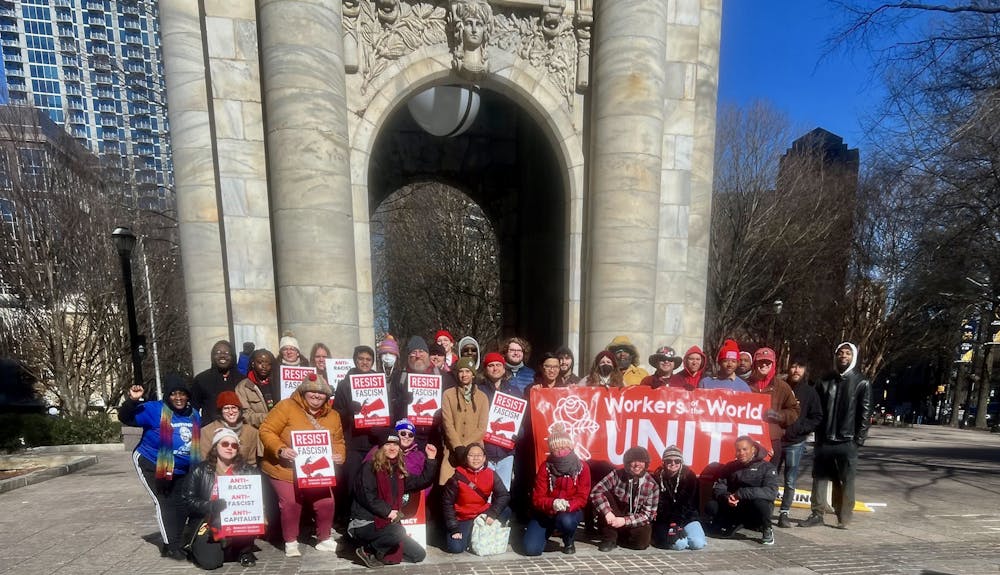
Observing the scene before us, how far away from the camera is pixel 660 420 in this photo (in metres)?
5.81

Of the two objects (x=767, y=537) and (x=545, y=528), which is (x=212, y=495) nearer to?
(x=545, y=528)

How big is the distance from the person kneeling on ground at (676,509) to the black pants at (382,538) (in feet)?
8.42

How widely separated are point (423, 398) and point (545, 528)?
1.88m

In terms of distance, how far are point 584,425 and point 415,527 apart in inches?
84.0

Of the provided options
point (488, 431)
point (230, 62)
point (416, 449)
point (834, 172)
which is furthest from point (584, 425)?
point (834, 172)

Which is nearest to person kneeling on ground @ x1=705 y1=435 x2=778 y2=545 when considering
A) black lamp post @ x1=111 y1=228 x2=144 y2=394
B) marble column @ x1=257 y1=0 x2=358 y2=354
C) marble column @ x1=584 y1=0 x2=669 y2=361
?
marble column @ x1=584 y1=0 x2=669 y2=361

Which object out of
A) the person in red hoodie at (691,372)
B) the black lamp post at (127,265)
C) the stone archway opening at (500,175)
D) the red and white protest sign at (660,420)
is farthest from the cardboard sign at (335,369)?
the stone archway opening at (500,175)

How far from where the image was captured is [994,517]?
6.88m

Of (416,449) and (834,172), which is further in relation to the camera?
(834,172)

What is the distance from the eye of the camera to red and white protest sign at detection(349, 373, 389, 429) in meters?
5.40

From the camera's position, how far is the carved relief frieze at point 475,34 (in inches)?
345

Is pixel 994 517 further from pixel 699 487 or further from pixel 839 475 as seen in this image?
pixel 699 487

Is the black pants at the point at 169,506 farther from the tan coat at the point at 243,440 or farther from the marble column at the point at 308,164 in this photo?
the marble column at the point at 308,164

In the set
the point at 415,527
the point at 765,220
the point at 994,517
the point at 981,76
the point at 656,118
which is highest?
the point at 981,76
